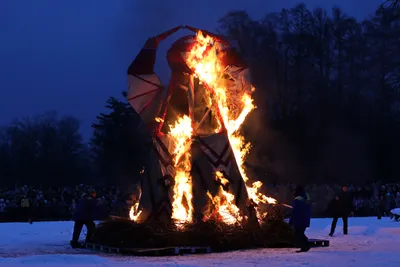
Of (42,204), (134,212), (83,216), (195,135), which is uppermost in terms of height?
(42,204)

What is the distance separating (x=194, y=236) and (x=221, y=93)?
4.96 metres

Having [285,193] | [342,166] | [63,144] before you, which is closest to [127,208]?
[285,193]

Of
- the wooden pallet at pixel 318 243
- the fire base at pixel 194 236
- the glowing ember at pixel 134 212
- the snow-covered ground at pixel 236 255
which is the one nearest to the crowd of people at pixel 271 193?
the snow-covered ground at pixel 236 255

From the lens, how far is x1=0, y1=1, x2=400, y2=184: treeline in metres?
48.0

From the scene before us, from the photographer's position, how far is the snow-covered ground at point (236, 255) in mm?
15094

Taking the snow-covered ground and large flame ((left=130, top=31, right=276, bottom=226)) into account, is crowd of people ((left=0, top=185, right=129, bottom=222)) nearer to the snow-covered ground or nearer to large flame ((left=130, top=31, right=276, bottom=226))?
the snow-covered ground

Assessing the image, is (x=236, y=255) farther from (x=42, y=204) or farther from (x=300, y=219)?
(x=42, y=204)

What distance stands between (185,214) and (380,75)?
34.7 meters

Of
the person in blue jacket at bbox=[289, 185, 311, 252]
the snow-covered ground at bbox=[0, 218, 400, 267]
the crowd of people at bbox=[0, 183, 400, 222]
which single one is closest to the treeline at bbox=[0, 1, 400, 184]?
the crowd of people at bbox=[0, 183, 400, 222]

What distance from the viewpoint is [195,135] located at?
20.6 metres

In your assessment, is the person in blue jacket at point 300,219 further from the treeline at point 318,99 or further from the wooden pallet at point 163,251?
the treeline at point 318,99

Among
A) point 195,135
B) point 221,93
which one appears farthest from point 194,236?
point 221,93

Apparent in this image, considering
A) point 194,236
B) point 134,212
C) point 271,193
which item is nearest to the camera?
point 194,236

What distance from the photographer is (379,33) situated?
5191 cm
